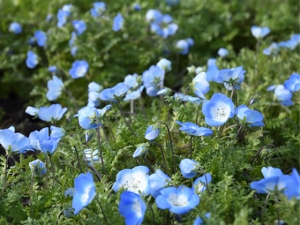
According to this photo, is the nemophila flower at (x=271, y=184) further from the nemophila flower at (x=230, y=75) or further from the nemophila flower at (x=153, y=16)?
the nemophila flower at (x=153, y=16)

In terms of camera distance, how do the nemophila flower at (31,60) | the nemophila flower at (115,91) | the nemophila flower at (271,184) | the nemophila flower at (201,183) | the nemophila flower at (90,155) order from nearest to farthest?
1. the nemophila flower at (271,184)
2. the nemophila flower at (201,183)
3. the nemophila flower at (90,155)
4. the nemophila flower at (115,91)
5. the nemophila flower at (31,60)

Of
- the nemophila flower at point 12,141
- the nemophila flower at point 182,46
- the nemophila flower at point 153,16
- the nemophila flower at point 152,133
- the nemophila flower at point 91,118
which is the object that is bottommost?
the nemophila flower at point 182,46

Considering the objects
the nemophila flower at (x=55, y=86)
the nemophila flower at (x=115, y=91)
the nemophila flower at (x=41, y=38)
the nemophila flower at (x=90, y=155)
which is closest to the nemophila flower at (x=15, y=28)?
the nemophila flower at (x=41, y=38)

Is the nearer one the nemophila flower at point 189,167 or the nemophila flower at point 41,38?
the nemophila flower at point 189,167

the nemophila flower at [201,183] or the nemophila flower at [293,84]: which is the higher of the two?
the nemophila flower at [201,183]

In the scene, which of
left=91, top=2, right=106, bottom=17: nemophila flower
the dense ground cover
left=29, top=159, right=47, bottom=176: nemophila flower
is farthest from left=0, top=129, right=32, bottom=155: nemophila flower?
left=91, top=2, right=106, bottom=17: nemophila flower

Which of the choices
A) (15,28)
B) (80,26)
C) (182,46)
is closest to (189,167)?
(182,46)

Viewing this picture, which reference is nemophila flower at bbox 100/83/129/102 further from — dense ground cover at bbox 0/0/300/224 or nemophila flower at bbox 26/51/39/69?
nemophila flower at bbox 26/51/39/69

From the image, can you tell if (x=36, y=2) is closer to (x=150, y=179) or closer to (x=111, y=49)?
(x=111, y=49)

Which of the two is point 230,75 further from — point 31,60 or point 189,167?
point 31,60
